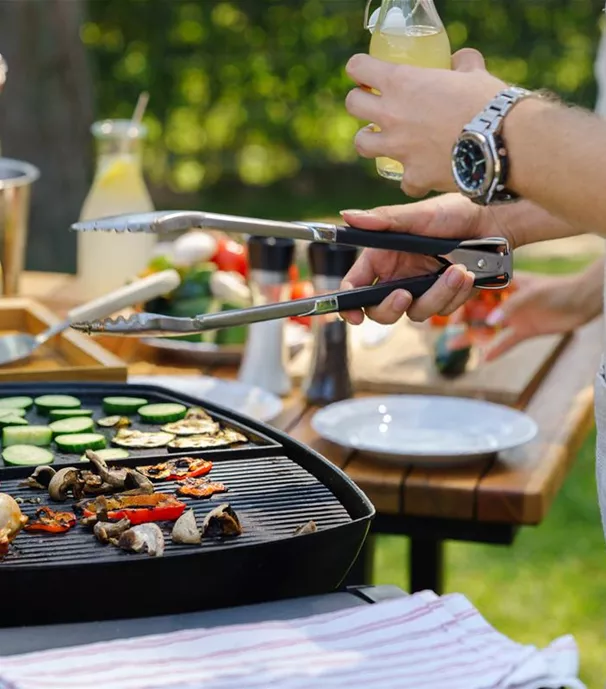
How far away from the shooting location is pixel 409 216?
2.16 metres

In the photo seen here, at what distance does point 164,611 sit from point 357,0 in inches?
333

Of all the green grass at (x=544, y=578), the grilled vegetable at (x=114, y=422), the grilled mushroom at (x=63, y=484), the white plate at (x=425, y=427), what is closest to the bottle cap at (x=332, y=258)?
the white plate at (x=425, y=427)

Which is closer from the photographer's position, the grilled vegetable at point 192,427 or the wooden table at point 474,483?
the grilled vegetable at point 192,427

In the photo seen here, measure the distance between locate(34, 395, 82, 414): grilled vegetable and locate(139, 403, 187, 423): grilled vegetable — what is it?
131mm

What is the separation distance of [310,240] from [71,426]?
54 centimetres

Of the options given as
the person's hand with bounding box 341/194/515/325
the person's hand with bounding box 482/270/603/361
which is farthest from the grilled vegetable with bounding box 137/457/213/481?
the person's hand with bounding box 482/270/603/361

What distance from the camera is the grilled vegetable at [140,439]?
210cm

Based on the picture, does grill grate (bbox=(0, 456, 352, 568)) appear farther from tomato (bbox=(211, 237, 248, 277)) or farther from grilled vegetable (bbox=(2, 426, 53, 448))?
tomato (bbox=(211, 237, 248, 277))

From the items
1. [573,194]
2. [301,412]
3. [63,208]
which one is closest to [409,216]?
[573,194]

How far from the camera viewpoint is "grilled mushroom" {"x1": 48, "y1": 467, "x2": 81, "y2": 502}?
5.96 feet

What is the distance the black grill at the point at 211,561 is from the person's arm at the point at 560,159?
1.60 feet

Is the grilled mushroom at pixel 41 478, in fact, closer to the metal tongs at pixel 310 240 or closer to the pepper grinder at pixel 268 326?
the metal tongs at pixel 310 240

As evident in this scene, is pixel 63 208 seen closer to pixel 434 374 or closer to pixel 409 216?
pixel 434 374

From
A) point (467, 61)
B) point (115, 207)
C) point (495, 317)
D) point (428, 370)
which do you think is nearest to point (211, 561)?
point (467, 61)
